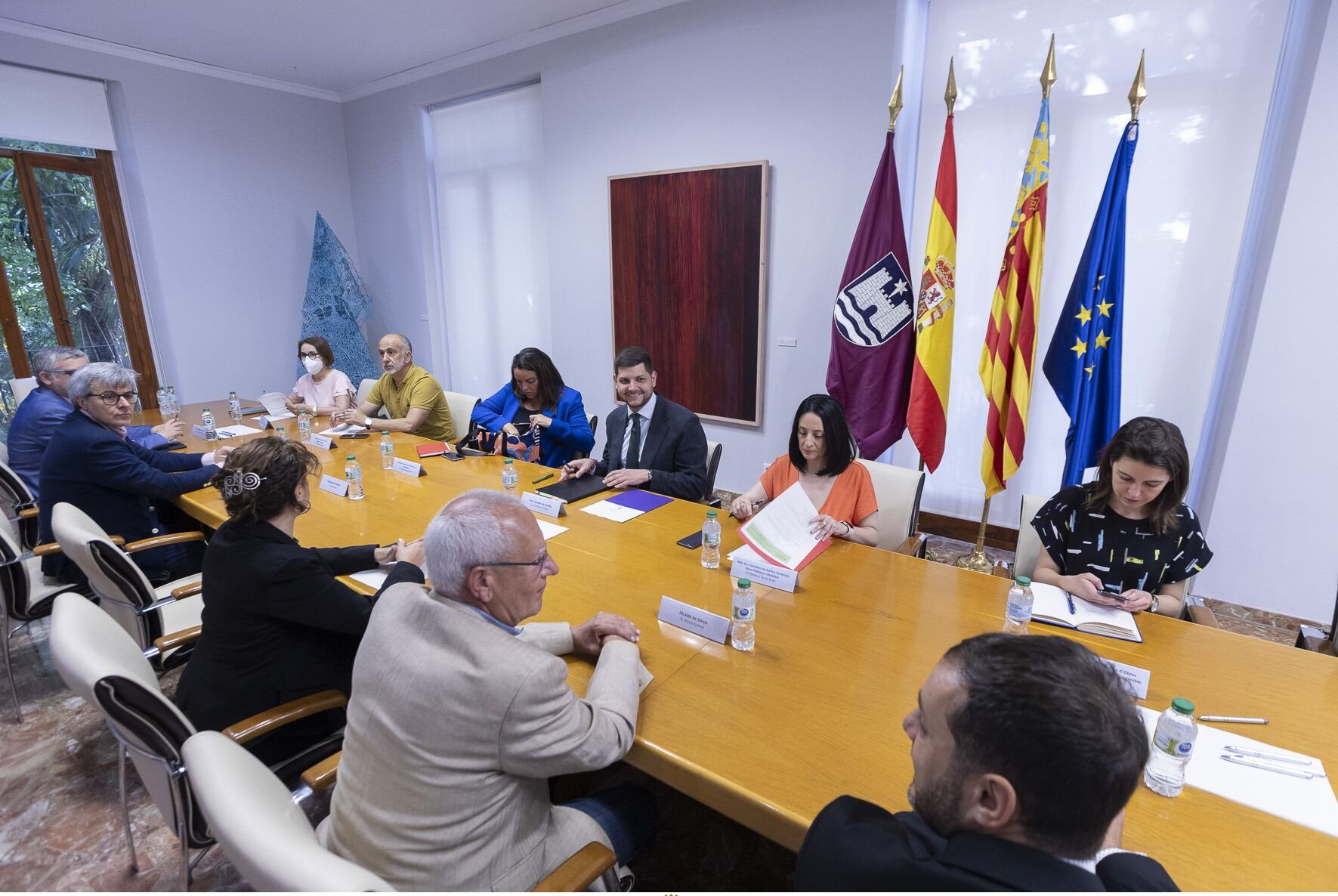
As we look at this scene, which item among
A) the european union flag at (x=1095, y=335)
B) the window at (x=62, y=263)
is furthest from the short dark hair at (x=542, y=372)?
the window at (x=62, y=263)

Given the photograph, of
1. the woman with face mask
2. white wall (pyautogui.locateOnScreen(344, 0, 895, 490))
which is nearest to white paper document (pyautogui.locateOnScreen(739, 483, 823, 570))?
white wall (pyautogui.locateOnScreen(344, 0, 895, 490))

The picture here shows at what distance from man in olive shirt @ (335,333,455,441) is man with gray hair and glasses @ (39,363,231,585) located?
3.87ft

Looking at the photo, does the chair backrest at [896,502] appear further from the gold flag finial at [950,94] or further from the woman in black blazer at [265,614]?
the gold flag finial at [950,94]

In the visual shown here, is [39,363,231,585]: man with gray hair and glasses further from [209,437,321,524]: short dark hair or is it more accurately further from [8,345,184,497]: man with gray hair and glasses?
[209,437,321,524]: short dark hair

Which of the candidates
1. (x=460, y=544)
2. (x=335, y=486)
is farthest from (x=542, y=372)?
(x=460, y=544)

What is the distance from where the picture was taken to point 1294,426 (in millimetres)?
2801

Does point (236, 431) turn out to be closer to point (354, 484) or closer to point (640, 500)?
point (354, 484)

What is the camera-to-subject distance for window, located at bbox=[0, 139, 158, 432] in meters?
4.73

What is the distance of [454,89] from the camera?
5391mm

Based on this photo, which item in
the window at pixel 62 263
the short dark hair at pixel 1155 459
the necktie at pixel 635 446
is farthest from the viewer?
the window at pixel 62 263

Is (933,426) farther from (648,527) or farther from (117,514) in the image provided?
(117,514)

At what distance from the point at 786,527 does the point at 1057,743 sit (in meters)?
1.32

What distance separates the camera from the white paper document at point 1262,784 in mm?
1028

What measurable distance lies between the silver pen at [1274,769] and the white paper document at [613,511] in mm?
1715
